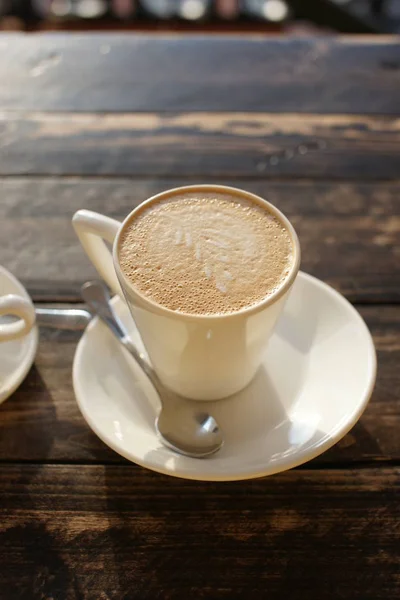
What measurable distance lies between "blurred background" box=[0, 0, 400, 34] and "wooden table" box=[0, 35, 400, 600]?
1.02 meters

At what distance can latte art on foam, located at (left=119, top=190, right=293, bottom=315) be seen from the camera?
54 cm

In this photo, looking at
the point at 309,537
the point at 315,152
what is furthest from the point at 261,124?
the point at 309,537

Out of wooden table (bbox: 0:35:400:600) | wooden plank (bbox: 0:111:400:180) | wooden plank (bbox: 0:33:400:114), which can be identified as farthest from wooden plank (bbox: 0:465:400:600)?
wooden plank (bbox: 0:33:400:114)

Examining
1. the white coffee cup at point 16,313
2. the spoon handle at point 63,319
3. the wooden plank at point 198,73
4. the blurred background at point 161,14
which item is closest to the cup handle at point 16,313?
the white coffee cup at point 16,313

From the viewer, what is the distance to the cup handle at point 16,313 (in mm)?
584

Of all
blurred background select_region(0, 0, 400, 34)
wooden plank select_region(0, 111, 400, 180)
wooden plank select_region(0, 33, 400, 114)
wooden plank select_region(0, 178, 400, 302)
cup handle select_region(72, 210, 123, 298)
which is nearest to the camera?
cup handle select_region(72, 210, 123, 298)

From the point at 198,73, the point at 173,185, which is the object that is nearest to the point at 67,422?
the point at 173,185

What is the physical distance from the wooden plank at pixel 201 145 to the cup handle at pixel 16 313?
378 millimetres

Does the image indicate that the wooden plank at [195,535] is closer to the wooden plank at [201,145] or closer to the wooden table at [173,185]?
the wooden table at [173,185]

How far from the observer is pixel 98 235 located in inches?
→ 24.5

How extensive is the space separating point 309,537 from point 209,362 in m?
0.17

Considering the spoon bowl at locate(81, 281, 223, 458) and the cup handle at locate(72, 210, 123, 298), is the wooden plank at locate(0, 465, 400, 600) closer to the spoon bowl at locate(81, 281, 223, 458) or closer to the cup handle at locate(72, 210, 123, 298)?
the spoon bowl at locate(81, 281, 223, 458)

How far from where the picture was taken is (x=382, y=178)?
3.01 feet

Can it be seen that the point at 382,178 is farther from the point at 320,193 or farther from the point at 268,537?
the point at 268,537
